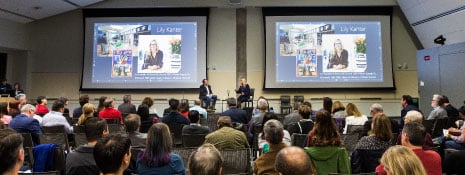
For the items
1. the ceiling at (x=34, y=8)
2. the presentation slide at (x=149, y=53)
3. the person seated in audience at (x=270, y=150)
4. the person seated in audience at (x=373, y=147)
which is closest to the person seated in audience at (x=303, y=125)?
the person seated in audience at (x=373, y=147)

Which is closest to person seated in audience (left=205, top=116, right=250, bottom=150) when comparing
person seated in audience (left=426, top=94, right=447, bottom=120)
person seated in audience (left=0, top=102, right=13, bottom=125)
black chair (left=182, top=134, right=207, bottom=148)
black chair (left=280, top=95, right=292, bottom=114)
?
black chair (left=182, top=134, right=207, bottom=148)

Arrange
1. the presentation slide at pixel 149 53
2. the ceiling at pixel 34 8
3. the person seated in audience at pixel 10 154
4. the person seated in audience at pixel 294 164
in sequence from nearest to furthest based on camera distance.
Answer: the person seated in audience at pixel 294 164 → the person seated in audience at pixel 10 154 → the ceiling at pixel 34 8 → the presentation slide at pixel 149 53

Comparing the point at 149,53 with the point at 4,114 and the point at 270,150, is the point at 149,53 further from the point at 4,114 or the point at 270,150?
the point at 270,150

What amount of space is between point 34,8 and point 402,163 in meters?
12.2

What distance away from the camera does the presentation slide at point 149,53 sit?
1129 centimetres

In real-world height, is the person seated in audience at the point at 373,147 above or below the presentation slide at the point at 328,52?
below

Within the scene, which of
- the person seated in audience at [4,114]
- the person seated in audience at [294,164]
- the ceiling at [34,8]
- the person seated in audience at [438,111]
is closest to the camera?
the person seated in audience at [294,164]

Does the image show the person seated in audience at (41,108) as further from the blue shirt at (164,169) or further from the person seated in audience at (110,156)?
the person seated in audience at (110,156)

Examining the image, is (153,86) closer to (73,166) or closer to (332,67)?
(332,67)

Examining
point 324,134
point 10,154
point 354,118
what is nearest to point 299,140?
point 324,134

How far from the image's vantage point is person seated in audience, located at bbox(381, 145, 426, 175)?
1.57 meters

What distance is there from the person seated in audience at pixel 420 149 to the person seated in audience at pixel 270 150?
2.38 feet

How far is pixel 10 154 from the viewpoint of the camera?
157 cm

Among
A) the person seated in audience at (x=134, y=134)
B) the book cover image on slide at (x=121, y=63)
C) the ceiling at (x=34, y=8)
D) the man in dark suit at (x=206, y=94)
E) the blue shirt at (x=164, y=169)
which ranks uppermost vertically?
the ceiling at (x=34, y=8)
